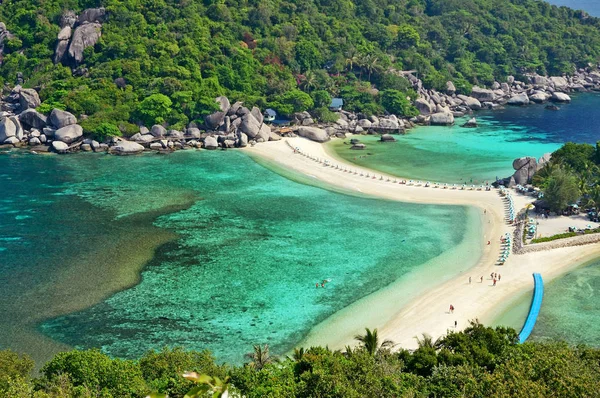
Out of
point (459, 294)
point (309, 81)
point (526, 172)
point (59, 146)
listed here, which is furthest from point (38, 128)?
point (459, 294)

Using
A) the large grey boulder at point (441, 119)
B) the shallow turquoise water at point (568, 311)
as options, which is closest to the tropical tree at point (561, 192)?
the shallow turquoise water at point (568, 311)

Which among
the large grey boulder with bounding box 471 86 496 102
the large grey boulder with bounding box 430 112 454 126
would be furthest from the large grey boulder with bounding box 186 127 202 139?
the large grey boulder with bounding box 471 86 496 102

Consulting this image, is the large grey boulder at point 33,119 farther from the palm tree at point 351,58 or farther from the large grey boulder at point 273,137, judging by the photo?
the palm tree at point 351,58

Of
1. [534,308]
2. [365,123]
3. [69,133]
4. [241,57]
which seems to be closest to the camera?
[534,308]

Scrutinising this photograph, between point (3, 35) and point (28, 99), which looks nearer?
point (28, 99)

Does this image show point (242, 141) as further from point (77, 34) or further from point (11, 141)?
point (77, 34)

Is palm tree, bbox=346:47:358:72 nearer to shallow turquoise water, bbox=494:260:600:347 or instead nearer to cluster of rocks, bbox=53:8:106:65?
cluster of rocks, bbox=53:8:106:65
